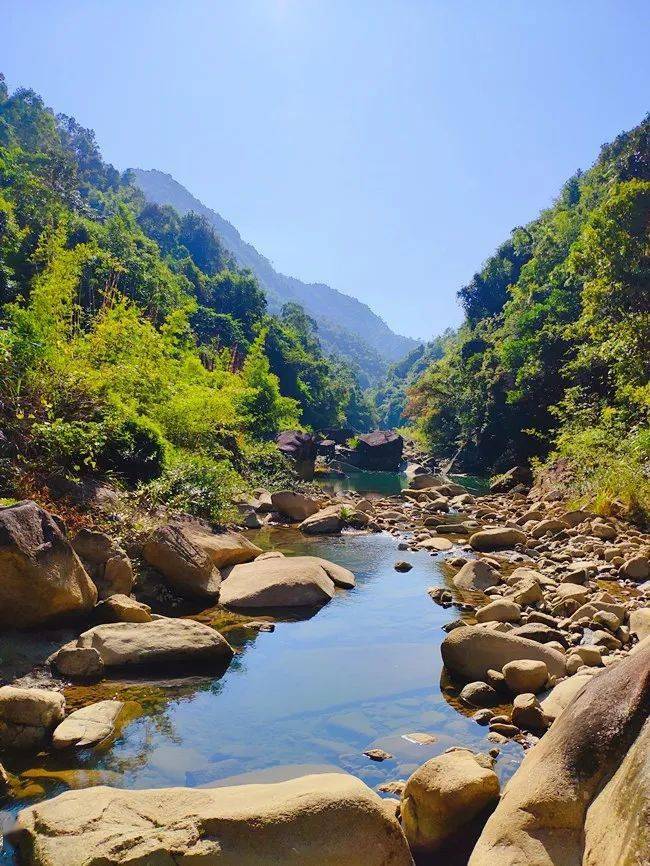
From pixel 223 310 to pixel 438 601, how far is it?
5566 cm

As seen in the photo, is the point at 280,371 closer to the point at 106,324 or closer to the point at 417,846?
the point at 106,324

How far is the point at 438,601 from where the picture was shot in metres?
9.75

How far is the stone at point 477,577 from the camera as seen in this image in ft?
33.6

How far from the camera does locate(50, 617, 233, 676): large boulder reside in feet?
20.9

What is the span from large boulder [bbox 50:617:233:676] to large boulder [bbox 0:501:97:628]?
0.48 meters

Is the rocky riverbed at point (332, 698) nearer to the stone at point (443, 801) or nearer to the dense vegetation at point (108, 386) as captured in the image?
the stone at point (443, 801)

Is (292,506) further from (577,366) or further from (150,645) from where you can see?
(577,366)

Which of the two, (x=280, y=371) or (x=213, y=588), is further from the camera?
(x=280, y=371)

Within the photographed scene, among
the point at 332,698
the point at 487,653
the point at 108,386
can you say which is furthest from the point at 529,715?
the point at 108,386

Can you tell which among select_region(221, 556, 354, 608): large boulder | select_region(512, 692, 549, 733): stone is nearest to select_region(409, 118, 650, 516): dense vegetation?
select_region(221, 556, 354, 608): large boulder

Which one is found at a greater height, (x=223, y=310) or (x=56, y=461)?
(x=223, y=310)

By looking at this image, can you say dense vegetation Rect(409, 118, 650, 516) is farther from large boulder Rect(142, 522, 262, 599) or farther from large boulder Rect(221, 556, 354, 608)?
large boulder Rect(142, 522, 262, 599)

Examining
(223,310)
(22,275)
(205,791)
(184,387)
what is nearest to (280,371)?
(223,310)

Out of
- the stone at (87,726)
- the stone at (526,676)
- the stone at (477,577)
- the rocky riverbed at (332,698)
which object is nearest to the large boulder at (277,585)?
the rocky riverbed at (332,698)
